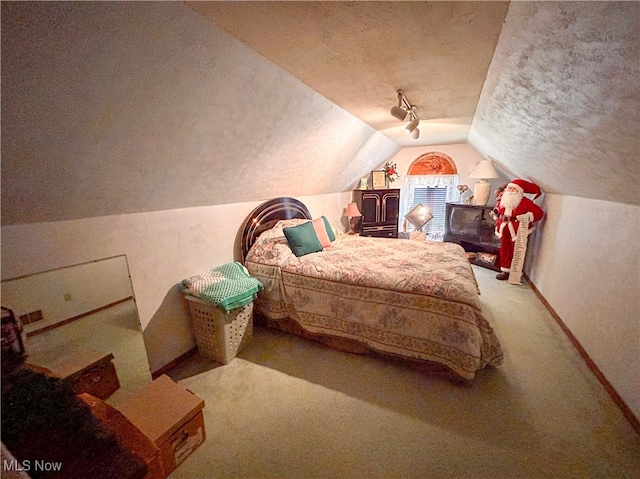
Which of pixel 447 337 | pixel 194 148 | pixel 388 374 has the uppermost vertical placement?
pixel 194 148

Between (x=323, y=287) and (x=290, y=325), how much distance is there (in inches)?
23.6

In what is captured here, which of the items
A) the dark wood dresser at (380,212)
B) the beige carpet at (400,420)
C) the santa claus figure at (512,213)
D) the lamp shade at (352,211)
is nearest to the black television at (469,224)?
the santa claus figure at (512,213)

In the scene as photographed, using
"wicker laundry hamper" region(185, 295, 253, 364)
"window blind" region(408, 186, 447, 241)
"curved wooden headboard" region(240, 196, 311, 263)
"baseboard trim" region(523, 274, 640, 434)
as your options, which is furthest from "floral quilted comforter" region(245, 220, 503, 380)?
"window blind" region(408, 186, 447, 241)

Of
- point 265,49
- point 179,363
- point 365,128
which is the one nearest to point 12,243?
point 179,363

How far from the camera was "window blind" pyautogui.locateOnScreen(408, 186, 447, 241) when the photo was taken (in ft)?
16.7

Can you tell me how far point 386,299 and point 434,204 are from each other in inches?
149

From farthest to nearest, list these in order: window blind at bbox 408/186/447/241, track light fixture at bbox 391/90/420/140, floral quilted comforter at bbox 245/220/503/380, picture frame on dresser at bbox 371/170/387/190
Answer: window blind at bbox 408/186/447/241 < picture frame on dresser at bbox 371/170/387/190 < track light fixture at bbox 391/90/420/140 < floral quilted comforter at bbox 245/220/503/380

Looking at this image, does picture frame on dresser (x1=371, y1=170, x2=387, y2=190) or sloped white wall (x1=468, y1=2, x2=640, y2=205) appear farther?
picture frame on dresser (x1=371, y1=170, x2=387, y2=190)

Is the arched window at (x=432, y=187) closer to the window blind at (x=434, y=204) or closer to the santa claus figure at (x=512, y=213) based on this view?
the window blind at (x=434, y=204)

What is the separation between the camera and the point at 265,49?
1.42m

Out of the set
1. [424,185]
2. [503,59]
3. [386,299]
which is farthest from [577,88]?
[424,185]

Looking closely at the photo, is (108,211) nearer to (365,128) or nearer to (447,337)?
(447,337)

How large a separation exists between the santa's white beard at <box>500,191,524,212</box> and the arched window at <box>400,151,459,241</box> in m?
1.52

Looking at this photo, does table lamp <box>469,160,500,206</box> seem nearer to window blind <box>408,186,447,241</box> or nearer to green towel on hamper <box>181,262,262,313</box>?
window blind <box>408,186,447,241</box>
